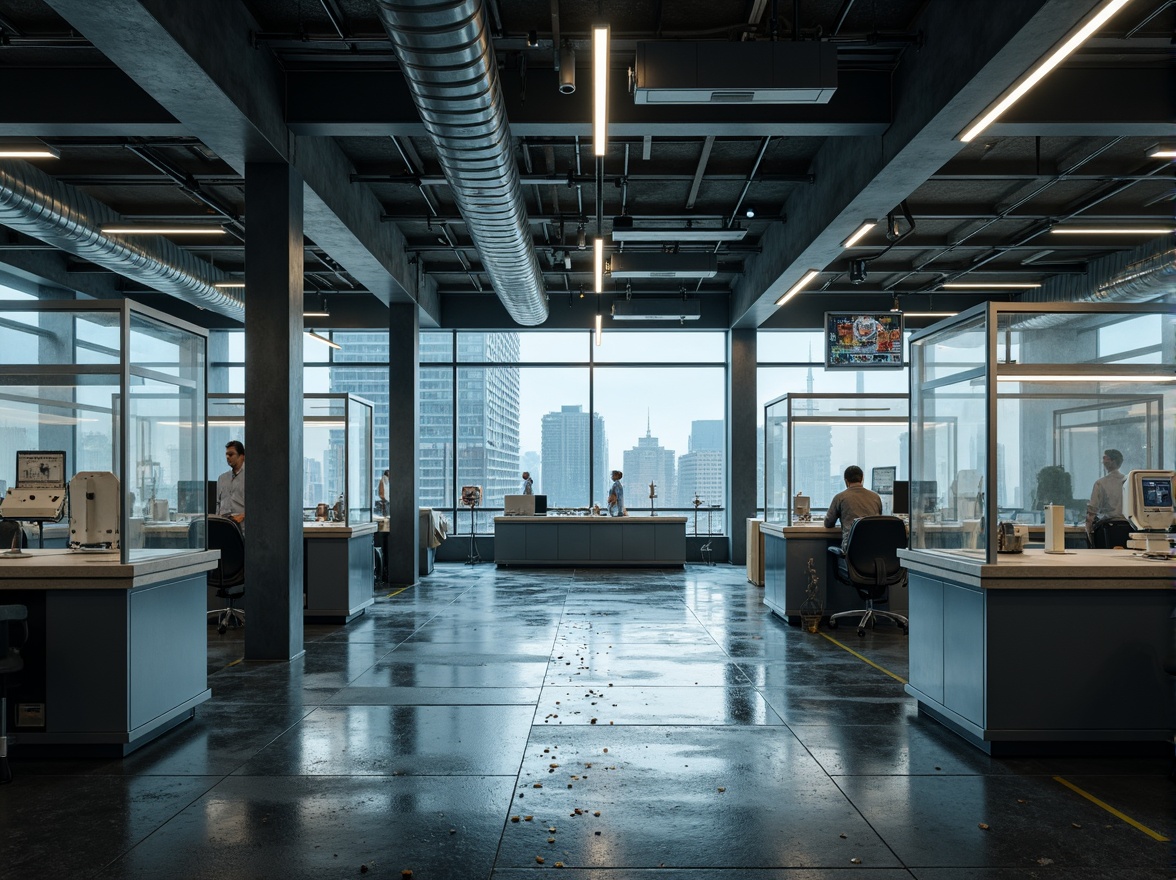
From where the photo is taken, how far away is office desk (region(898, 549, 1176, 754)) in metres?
4.47

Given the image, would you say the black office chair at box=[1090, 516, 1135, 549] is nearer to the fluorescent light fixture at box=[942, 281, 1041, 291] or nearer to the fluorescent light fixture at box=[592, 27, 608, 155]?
the fluorescent light fixture at box=[592, 27, 608, 155]

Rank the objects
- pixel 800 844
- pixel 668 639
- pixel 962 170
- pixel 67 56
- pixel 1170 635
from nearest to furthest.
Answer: pixel 800 844 → pixel 1170 635 → pixel 67 56 → pixel 668 639 → pixel 962 170

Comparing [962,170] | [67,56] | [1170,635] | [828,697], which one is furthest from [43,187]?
[1170,635]

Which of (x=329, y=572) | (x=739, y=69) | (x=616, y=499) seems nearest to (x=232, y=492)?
(x=329, y=572)

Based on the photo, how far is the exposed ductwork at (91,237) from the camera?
309 inches

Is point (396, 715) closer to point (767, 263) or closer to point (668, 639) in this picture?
point (668, 639)

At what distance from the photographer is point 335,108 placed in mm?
6852

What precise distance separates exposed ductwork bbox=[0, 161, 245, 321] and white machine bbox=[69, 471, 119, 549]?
3.85m

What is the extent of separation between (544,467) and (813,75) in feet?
36.2

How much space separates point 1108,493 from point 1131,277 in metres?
3.53

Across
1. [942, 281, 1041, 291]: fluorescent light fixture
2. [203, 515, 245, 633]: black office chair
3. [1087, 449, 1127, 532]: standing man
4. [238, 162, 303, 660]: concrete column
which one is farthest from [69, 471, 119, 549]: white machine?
[942, 281, 1041, 291]: fluorescent light fixture

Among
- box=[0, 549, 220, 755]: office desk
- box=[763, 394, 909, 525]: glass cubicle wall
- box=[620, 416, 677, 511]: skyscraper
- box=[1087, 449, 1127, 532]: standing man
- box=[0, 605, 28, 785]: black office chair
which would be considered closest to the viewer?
box=[0, 605, 28, 785]: black office chair

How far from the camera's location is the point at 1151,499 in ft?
17.0

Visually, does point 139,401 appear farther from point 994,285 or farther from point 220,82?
point 994,285
